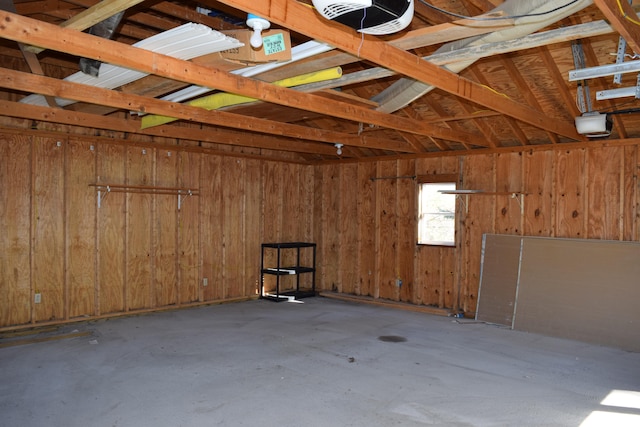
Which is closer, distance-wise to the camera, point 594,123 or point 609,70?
point 609,70

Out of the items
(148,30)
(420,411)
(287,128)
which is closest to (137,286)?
(287,128)

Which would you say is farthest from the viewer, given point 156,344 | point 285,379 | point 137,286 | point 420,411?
point 137,286

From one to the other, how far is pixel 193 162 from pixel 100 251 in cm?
183

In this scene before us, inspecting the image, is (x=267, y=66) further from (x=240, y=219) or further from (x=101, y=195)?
(x=240, y=219)

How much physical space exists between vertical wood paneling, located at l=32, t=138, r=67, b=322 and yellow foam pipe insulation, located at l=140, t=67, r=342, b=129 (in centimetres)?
127

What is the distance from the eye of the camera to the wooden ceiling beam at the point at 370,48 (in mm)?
2361

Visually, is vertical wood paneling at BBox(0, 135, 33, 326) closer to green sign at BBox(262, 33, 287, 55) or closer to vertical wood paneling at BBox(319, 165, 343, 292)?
green sign at BBox(262, 33, 287, 55)

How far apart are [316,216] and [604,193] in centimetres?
461

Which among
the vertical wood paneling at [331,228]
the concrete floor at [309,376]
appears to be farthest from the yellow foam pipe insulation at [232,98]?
the vertical wood paneling at [331,228]

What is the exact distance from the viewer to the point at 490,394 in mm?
3842

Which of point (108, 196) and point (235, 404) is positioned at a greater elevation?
point (108, 196)

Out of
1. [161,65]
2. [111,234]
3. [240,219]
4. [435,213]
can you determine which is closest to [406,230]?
[435,213]

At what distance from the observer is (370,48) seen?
290 centimetres

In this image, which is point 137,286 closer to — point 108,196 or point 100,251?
point 100,251
